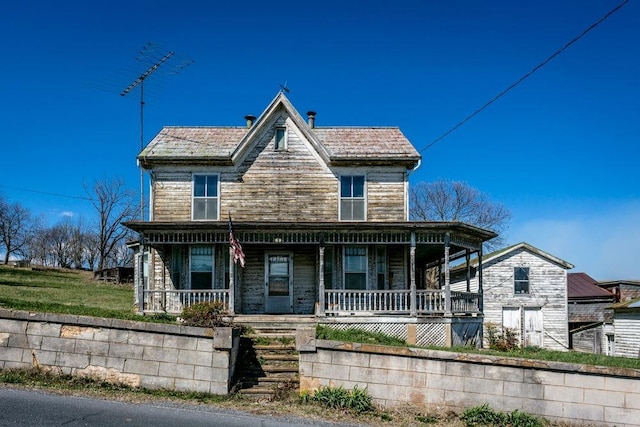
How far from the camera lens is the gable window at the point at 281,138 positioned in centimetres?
2012

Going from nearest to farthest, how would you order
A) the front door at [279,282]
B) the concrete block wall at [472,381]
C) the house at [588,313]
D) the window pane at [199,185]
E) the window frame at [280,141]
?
1. the concrete block wall at [472,381]
2. the front door at [279,282]
3. the window pane at [199,185]
4. the window frame at [280,141]
5. the house at [588,313]

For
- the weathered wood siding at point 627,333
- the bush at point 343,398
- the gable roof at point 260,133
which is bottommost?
the weathered wood siding at point 627,333

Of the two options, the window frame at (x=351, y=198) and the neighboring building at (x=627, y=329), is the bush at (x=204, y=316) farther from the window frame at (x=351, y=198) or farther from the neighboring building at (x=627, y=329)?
the neighboring building at (x=627, y=329)

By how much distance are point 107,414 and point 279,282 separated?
35.6ft

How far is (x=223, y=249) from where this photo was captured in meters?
19.4

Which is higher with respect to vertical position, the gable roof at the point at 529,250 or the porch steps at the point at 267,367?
the gable roof at the point at 529,250

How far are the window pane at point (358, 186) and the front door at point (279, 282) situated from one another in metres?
3.20

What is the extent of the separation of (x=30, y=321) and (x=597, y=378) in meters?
10.8

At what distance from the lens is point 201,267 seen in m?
19.4

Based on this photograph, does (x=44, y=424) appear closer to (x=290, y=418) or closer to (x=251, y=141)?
(x=290, y=418)

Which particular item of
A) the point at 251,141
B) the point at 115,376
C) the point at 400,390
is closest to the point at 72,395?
the point at 115,376

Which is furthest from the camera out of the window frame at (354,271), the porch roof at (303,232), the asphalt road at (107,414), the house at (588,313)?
the house at (588,313)

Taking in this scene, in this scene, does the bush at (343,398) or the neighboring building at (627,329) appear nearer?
the bush at (343,398)

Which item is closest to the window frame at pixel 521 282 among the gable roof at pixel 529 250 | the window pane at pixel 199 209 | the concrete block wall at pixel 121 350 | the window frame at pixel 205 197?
the gable roof at pixel 529 250
